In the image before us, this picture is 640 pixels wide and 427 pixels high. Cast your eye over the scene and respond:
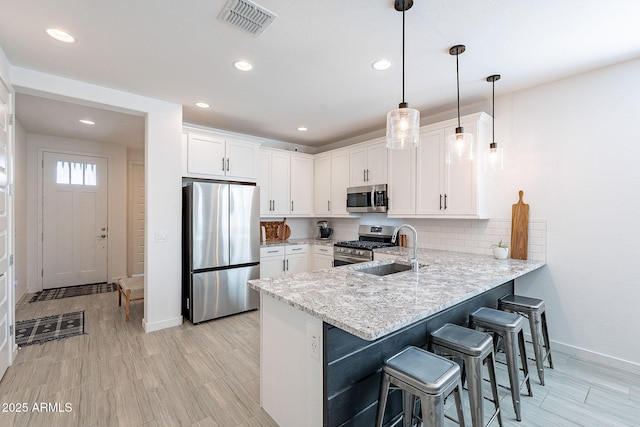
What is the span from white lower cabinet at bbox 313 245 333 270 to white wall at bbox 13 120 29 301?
→ 4.29 m

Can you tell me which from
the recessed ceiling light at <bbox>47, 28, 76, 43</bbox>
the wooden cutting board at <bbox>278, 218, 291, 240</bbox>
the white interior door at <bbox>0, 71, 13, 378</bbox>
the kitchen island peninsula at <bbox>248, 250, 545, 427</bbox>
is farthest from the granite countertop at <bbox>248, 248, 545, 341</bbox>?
the wooden cutting board at <bbox>278, 218, 291, 240</bbox>

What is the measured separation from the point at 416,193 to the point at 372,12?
89.5 inches

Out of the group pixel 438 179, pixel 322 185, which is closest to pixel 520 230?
pixel 438 179

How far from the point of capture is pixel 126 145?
5.66 m

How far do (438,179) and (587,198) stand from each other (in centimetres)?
134

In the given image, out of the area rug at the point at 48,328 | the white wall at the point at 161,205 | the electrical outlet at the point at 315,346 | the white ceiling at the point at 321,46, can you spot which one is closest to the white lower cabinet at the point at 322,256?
the white wall at the point at 161,205

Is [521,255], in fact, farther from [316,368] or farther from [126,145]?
[126,145]

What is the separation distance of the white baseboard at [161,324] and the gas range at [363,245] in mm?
2159

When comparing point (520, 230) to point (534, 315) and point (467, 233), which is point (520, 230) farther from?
point (534, 315)

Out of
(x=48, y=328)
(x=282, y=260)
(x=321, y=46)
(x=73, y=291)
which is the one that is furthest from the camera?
(x=73, y=291)

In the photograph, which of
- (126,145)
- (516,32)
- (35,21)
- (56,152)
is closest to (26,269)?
(56,152)

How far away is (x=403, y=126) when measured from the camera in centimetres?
185

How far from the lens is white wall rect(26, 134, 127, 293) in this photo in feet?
15.9

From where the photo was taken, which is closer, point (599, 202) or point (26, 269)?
point (599, 202)
